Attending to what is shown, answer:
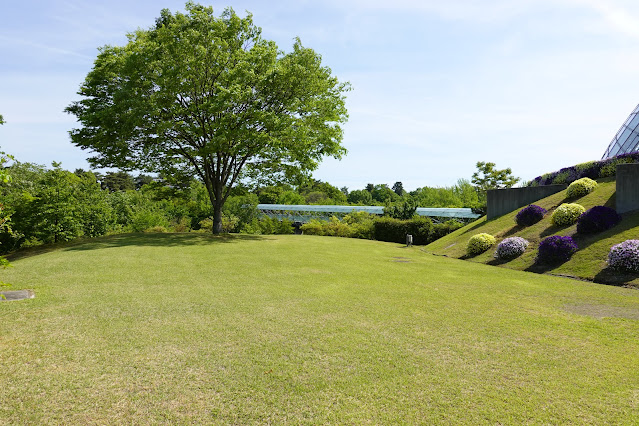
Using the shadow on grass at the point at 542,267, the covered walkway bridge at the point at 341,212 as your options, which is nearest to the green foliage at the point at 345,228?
the covered walkway bridge at the point at 341,212

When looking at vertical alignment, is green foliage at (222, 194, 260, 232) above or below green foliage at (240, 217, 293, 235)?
above

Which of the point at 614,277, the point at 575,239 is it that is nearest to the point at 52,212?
the point at 614,277

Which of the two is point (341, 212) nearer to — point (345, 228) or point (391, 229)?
point (345, 228)

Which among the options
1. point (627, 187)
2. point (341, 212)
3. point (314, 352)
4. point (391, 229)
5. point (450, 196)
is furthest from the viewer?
point (450, 196)

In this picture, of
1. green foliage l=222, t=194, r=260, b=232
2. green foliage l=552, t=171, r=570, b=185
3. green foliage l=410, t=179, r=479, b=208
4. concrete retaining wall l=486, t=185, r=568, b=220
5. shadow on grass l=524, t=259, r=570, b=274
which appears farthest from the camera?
green foliage l=410, t=179, r=479, b=208

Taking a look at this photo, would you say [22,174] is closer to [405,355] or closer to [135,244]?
[135,244]

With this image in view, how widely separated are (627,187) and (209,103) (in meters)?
20.9

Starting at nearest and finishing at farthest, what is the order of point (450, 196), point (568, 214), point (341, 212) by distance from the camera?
point (568, 214), point (341, 212), point (450, 196)

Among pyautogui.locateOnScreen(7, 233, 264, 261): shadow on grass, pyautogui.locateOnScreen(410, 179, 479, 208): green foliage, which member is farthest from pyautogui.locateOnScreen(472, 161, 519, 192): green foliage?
pyautogui.locateOnScreen(7, 233, 264, 261): shadow on grass

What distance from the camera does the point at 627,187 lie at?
15.5 metres

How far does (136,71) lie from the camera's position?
21.9 meters

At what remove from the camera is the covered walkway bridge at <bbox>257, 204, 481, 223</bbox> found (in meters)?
38.5

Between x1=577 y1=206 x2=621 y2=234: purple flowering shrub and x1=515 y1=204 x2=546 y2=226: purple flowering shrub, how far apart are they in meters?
3.83

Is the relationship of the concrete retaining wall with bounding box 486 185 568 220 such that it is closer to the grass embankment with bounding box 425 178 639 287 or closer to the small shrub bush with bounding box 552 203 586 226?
the grass embankment with bounding box 425 178 639 287
